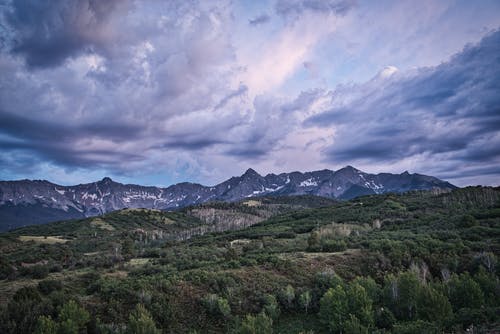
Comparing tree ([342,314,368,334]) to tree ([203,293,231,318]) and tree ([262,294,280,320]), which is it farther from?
tree ([203,293,231,318])

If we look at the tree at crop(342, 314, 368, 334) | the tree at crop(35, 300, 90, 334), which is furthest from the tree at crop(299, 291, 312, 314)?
the tree at crop(35, 300, 90, 334)

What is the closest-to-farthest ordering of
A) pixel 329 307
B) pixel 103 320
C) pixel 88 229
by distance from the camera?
pixel 103 320
pixel 329 307
pixel 88 229

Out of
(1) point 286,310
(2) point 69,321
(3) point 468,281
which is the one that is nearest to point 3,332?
(2) point 69,321

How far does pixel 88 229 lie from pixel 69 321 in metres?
174

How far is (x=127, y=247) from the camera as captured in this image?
64.6m

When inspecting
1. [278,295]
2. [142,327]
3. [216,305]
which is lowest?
[278,295]

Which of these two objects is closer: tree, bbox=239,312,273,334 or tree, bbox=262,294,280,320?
tree, bbox=239,312,273,334

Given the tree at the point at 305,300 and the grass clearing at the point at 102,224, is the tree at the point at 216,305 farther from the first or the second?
the grass clearing at the point at 102,224

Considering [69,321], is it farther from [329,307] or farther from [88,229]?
[88,229]

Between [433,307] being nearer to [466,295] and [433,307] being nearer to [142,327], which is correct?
[466,295]

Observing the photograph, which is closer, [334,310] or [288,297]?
[334,310]

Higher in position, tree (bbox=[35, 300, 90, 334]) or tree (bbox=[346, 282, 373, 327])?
tree (bbox=[35, 300, 90, 334])

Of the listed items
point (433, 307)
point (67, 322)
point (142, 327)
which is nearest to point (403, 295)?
point (433, 307)

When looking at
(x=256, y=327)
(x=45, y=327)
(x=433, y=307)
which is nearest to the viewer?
(x=45, y=327)
